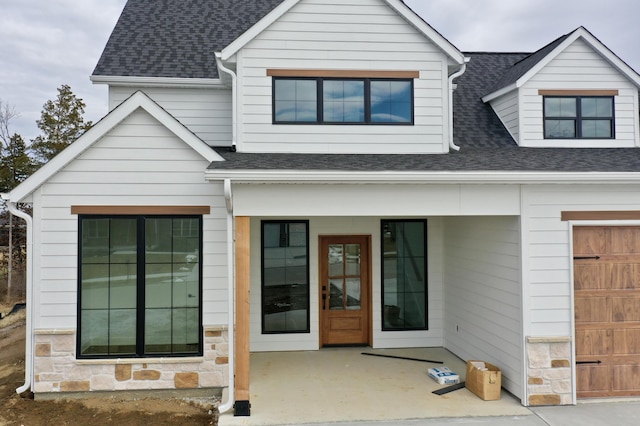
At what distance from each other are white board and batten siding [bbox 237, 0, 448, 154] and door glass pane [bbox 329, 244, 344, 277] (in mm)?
2369

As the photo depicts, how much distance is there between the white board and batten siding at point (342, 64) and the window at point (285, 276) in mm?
2004

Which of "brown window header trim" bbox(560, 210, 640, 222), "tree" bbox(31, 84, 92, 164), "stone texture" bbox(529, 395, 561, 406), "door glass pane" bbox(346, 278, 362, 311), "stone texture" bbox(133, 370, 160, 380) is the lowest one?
"stone texture" bbox(529, 395, 561, 406)

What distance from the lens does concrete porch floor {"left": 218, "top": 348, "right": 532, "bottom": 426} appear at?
577 centimetres

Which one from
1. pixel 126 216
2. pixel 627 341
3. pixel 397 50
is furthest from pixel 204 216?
pixel 627 341

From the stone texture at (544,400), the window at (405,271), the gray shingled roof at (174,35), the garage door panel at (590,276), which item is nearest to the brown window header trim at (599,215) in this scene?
the garage door panel at (590,276)

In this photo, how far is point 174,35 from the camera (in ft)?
32.6

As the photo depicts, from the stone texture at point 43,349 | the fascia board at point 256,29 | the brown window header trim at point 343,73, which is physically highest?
the fascia board at point 256,29

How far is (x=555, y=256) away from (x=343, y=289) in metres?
→ 4.16

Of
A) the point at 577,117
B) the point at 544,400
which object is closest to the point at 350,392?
the point at 544,400

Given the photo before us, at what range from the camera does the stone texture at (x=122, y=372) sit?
6.58 metres

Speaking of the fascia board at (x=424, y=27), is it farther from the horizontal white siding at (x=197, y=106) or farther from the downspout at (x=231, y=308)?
the downspout at (x=231, y=308)

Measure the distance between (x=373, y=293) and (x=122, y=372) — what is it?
4707mm

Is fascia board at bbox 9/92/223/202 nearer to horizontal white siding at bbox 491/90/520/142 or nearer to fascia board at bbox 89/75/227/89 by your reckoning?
fascia board at bbox 89/75/227/89

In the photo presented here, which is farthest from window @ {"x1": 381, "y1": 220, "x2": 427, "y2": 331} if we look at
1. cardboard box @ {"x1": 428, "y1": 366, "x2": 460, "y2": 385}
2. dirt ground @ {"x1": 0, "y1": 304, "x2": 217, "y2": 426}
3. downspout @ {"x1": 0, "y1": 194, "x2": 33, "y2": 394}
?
downspout @ {"x1": 0, "y1": 194, "x2": 33, "y2": 394}
